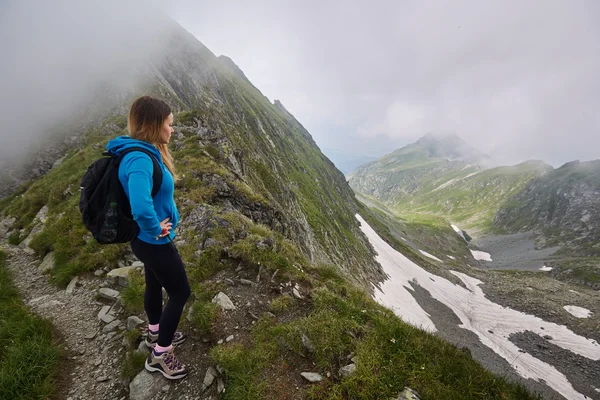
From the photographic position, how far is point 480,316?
81.8 metres

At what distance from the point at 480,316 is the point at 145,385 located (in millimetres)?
102736

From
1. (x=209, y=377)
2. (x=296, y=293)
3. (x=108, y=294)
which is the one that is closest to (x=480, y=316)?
(x=296, y=293)

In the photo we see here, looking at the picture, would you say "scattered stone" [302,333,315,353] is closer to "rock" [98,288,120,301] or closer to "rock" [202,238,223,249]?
"rock" [202,238,223,249]

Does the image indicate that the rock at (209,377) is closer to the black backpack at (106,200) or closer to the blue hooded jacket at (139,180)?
the blue hooded jacket at (139,180)

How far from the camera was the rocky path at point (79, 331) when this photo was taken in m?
5.53

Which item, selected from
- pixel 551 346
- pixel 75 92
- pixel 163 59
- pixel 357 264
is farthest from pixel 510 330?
pixel 163 59

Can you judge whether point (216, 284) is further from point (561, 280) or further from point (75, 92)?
point (561, 280)

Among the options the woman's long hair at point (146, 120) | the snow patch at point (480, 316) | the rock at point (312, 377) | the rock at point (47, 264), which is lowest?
the snow patch at point (480, 316)

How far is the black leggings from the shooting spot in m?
4.70

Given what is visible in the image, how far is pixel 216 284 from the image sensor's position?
27.3 ft

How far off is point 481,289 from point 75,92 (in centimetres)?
13922

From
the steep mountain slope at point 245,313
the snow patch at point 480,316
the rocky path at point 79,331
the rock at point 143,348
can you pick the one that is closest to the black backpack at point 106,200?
the rock at point 143,348

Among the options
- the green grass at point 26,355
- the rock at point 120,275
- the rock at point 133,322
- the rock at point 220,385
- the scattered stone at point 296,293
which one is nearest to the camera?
the green grass at point 26,355

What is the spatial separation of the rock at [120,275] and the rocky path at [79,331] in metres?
0.51
